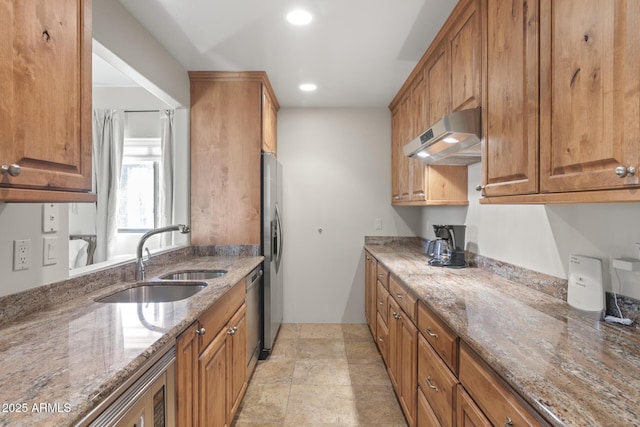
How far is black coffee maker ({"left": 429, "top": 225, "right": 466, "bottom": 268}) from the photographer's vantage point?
2520mm

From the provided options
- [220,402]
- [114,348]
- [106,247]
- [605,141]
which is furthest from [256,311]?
[605,141]

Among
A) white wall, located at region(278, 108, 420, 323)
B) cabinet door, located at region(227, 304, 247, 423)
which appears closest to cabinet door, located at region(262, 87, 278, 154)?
white wall, located at region(278, 108, 420, 323)

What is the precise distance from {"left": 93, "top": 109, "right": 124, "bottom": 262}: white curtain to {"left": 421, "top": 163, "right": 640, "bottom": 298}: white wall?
324cm

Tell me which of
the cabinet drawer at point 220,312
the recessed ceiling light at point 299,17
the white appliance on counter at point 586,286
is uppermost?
the recessed ceiling light at point 299,17

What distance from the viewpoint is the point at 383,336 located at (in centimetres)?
288

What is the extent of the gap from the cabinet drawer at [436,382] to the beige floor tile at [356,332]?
187 cm

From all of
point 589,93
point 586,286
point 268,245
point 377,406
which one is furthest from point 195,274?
point 589,93

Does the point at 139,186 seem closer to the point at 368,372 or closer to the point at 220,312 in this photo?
the point at 220,312

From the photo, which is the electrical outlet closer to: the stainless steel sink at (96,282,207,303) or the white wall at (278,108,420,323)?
the stainless steel sink at (96,282,207,303)

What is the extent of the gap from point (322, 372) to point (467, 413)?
1.84m

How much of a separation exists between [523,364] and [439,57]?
2.11m

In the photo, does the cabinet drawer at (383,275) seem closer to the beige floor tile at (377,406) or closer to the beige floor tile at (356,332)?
the beige floor tile at (377,406)

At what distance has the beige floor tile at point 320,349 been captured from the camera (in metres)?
3.18

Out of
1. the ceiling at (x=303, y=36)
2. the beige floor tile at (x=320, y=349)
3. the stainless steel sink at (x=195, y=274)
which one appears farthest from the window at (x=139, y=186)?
the beige floor tile at (x=320, y=349)
